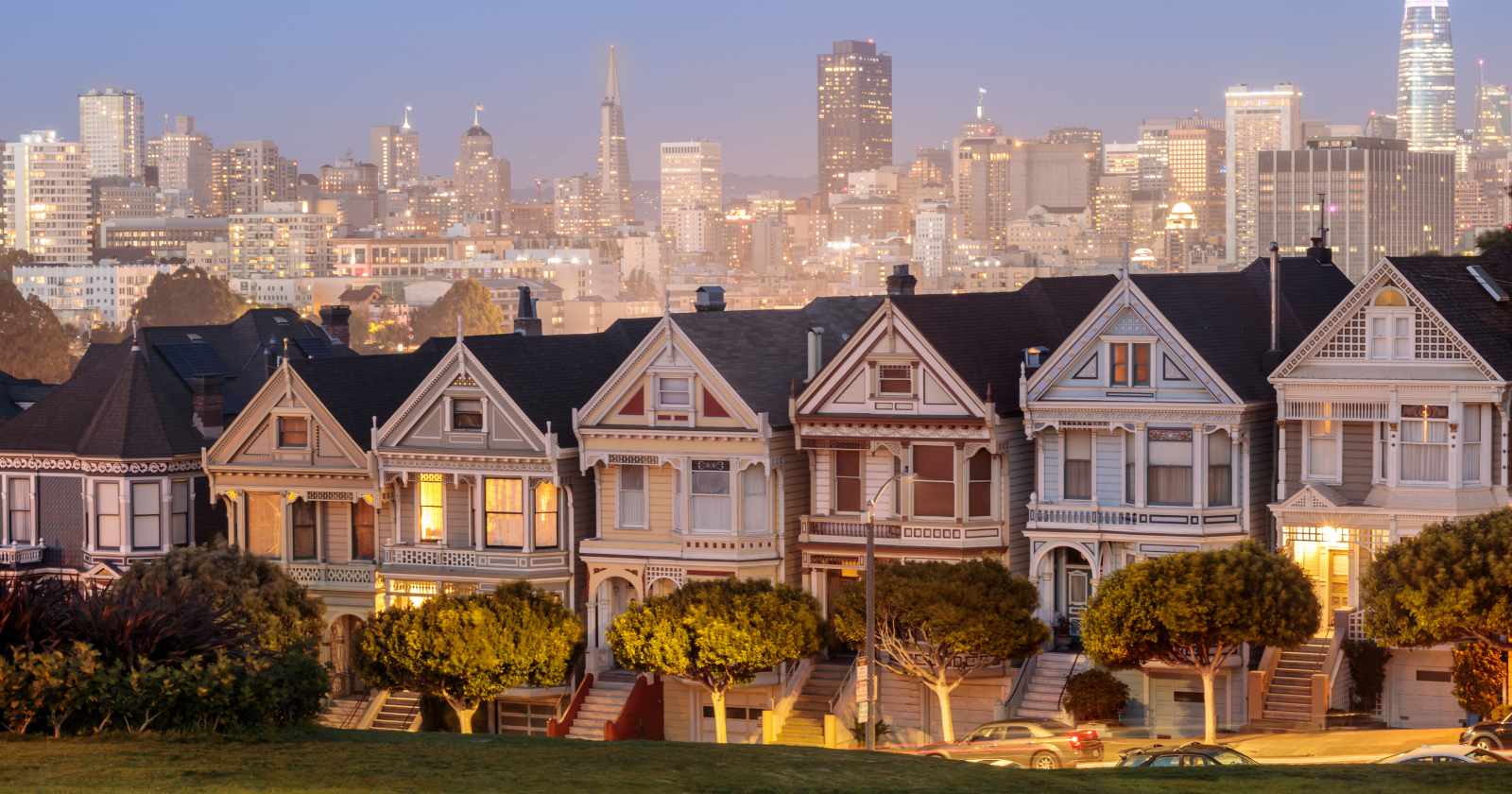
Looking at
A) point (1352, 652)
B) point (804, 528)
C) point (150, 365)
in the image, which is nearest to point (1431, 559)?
point (1352, 652)

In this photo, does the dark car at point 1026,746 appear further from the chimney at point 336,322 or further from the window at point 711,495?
the chimney at point 336,322

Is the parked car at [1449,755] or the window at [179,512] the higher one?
the window at [179,512]

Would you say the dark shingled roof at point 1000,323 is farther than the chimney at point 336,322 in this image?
No

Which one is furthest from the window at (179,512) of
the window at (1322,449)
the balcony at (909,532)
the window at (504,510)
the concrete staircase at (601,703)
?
the window at (1322,449)

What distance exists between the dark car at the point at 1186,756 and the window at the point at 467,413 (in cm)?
1886

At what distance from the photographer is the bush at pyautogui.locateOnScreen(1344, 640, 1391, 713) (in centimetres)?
4897

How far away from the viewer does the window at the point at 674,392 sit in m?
53.9

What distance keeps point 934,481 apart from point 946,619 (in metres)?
4.08

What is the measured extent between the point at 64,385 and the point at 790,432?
1875 centimetres

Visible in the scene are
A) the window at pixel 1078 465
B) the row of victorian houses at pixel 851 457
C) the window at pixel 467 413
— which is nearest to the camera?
the row of victorian houses at pixel 851 457

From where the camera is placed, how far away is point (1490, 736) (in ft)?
133

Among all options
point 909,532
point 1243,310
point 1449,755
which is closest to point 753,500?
point 909,532

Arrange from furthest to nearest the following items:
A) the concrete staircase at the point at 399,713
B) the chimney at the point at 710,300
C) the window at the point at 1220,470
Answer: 1. the chimney at the point at 710,300
2. the concrete staircase at the point at 399,713
3. the window at the point at 1220,470

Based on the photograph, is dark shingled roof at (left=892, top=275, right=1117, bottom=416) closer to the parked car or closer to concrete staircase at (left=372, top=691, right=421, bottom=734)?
concrete staircase at (left=372, top=691, right=421, bottom=734)
